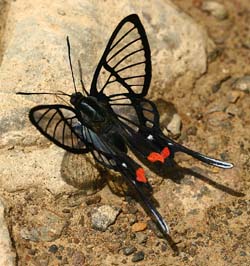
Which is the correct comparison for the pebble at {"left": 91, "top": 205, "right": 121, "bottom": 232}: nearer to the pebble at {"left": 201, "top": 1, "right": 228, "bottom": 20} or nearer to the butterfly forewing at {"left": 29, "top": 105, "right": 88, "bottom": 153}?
the butterfly forewing at {"left": 29, "top": 105, "right": 88, "bottom": 153}

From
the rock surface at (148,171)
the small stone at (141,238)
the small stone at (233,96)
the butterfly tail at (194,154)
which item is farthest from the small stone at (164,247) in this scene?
the small stone at (233,96)

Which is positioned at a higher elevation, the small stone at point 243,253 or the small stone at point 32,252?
the small stone at point 243,253

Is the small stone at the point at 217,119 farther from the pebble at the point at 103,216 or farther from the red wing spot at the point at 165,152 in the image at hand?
the pebble at the point at 103,216

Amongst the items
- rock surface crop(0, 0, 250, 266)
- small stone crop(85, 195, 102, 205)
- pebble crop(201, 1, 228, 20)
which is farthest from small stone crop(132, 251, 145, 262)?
pebble crop(201, 1, 228, 20)

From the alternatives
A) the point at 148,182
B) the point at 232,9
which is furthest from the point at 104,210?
the point at 232,9

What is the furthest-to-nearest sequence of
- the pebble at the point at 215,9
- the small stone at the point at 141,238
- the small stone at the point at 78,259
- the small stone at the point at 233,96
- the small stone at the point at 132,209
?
the pebble at the point at 215,9 < the small stone at the point at 233,96 < the small stone at the point at 132,209 < the small stone at the point at 141,238 < the small stone at the point at 78,259

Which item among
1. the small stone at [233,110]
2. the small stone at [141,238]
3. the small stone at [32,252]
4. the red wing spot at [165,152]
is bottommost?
the small stone at [32,252]

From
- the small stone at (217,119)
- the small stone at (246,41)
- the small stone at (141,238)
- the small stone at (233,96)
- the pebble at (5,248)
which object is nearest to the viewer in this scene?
the pebble at (5,248)

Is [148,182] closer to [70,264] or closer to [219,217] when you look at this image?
[219,217]
